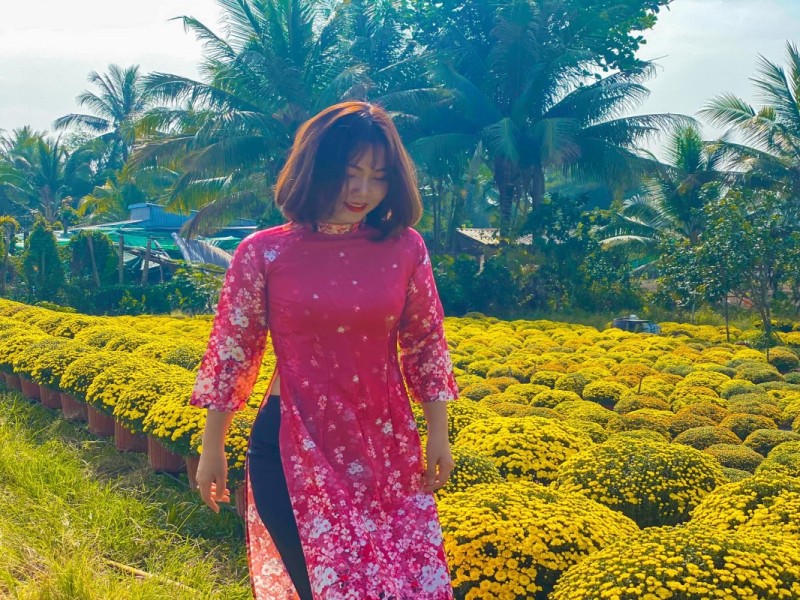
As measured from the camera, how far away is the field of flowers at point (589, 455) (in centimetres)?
246

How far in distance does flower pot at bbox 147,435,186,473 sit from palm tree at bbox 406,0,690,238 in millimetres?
12258

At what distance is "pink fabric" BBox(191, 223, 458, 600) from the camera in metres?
1.90

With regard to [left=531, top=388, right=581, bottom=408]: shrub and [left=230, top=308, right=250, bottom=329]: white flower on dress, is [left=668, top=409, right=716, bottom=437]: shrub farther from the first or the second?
[left=230, top=308, right=250, bottom=329]: white flower on dress

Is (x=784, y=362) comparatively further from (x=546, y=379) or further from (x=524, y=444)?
(x=524, y=444)

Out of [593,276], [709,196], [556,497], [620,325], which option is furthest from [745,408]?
[709,196]

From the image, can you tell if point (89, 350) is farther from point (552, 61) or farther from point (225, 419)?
point (552, 61)

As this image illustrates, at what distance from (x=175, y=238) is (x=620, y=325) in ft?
48.5

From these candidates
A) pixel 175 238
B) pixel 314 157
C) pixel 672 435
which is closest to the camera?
pixel 314 157

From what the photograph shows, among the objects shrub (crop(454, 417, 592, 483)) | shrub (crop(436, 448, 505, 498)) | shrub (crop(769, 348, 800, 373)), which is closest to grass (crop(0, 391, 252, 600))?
shrub (crop(436, 448, 505, 498))

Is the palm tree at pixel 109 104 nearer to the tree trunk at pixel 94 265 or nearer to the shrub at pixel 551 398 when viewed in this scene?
the tree trunk at pixel 94 265

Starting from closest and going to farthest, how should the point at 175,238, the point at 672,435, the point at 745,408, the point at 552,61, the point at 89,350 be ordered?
the point at 672,435 → the point at 745,408 → the point at 89,350 → the point at 552,61 → the point at 175,238

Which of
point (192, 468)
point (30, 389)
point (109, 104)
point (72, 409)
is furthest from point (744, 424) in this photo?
point (109, 104)

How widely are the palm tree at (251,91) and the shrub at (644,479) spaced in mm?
13502

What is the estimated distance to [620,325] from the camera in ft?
38.8
